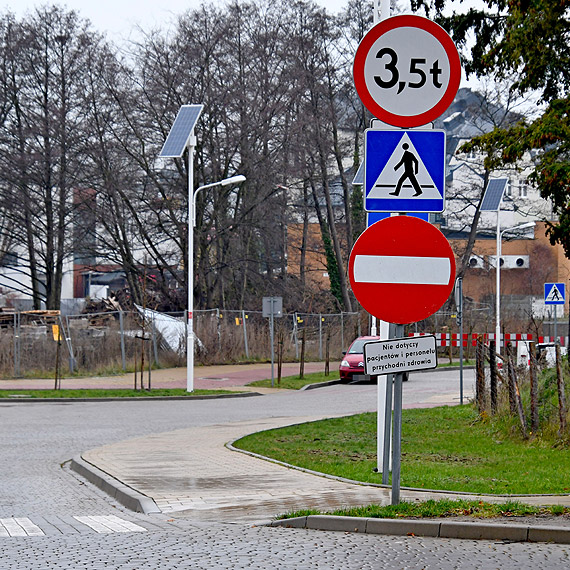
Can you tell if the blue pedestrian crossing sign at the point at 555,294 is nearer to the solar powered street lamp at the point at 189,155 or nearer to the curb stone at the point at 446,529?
the solar powered street lamp at the point at 189,155

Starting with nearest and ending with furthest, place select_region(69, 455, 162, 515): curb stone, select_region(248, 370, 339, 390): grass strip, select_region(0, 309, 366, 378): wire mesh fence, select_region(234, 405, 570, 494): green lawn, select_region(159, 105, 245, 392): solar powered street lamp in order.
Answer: select_region(69, 455, 162, 515): curb stone → select_region(234, 405, 570, 494): green lawn → select_region(159, 105, 245, 392): solar powered street lamp → select_region(248, 370, 339, 390): grass strip → select_region(0, 309, 366, 378): wire mesh fence

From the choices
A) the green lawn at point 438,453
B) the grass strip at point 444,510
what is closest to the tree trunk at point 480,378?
the green lawn at point 438,453

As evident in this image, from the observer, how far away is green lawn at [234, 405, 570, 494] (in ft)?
37.1

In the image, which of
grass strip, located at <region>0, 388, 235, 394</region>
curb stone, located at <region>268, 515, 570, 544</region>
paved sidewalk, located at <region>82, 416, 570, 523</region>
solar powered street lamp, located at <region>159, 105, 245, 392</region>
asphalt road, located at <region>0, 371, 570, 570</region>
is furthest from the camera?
solar powered street lamp, located at <region>159, 105, 245, 392</region>

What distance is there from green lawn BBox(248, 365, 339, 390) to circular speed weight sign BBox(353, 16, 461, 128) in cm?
2496

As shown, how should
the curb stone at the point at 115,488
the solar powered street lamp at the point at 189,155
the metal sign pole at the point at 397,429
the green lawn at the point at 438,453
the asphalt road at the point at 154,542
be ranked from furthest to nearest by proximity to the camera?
the solar powered street lamp at the point at 189,155 → the green lawn at the point at 438,453 → the curb stone at the point at 115,488 → the metal sign pole at the point at 397,429 → the asphalt road at the point at 154,542

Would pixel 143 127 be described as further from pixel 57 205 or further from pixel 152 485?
pixel 152 485

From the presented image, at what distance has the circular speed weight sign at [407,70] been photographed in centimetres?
765

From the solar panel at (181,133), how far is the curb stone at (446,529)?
20925 mm

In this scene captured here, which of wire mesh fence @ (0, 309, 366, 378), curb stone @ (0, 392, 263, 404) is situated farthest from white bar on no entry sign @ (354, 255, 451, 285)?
wire mesh fence @ (0, 309, 366, 378)

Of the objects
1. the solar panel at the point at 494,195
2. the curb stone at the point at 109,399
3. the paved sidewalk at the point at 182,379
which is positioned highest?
the solar panel at the point at 494,195

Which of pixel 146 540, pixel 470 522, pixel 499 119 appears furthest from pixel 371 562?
pixel 499 119

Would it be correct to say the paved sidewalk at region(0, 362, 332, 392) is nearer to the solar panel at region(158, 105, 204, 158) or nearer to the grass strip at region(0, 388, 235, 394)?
the grass strip at region(0, 388, 235, 394)

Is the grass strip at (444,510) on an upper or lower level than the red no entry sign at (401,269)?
lower
